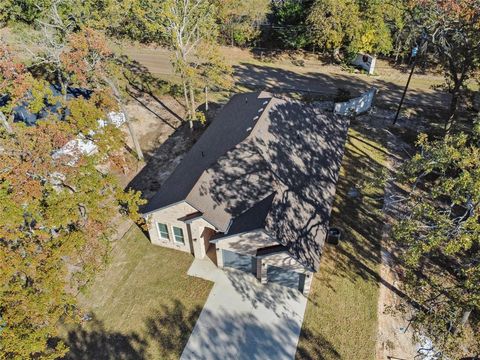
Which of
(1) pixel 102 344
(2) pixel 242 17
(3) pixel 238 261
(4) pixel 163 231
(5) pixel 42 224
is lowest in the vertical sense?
(1) pixel 102 344

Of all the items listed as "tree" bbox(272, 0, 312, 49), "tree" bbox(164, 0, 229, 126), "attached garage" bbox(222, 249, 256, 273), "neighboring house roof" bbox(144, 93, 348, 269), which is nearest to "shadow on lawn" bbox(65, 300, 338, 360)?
"attached garage" bbox(222, 249, 256, 273)

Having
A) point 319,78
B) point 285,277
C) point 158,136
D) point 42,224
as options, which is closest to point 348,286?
point 285,277

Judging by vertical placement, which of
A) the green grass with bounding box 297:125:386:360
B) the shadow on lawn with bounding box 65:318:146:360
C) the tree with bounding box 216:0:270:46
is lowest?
the shadow on lawn with bounding box 65:318:146:360

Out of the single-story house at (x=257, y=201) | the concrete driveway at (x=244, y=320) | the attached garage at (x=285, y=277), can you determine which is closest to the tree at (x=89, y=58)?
the single-story house at (x=257, y=201)

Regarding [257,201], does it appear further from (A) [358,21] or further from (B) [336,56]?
(B) [336,56]

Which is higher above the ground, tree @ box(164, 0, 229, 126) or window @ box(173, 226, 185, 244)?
tree @ box(164, 0, 229, 126)

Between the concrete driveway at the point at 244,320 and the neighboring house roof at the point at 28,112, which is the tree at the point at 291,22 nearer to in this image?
the neighboring house roof at the point at 28,112

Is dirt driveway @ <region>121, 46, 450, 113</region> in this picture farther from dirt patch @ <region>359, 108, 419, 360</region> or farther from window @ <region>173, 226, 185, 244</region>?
window @ <region>173, 226, 185, 244</region>
